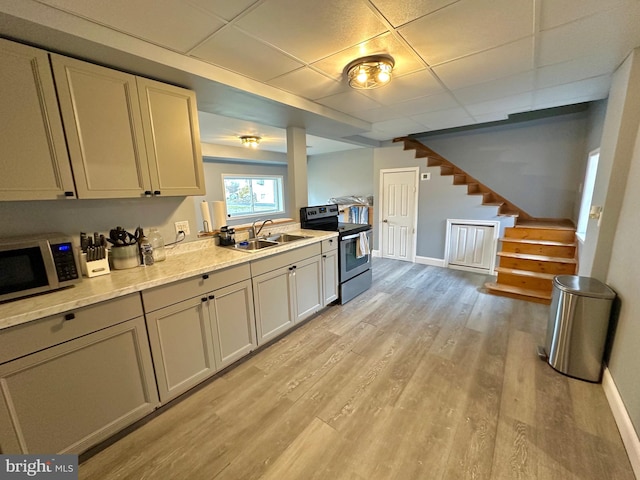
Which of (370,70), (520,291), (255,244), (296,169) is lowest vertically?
(520,291)

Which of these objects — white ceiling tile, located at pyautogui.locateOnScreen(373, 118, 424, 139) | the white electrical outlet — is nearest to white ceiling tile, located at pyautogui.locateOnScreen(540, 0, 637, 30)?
white ceiling tile, located at pyautogui.locateOnScreen(373, 118, 424, 139)

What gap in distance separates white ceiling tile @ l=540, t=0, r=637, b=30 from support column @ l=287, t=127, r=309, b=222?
2.42 m

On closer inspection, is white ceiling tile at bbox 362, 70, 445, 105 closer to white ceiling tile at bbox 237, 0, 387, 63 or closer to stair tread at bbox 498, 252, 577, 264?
white ceiling tile at bbox 237, 0, 387, 63

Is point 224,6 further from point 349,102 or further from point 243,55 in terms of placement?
point 349,102

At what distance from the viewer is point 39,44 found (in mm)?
1417

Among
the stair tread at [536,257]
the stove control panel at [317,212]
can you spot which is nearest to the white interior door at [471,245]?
the stair tread at [536,257]

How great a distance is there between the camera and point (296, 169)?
331cm

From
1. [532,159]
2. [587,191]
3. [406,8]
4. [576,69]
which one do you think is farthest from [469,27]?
[532,159]

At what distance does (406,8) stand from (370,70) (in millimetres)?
576

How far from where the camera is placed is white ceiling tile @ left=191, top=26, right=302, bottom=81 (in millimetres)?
1611

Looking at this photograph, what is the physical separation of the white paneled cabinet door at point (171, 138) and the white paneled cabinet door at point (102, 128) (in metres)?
0.06

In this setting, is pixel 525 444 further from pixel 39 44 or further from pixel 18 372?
pixel 39 44

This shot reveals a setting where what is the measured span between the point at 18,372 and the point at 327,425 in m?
1.62

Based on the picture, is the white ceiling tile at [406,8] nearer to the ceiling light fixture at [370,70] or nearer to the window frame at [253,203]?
the ceiling light fixture at [370,70]
